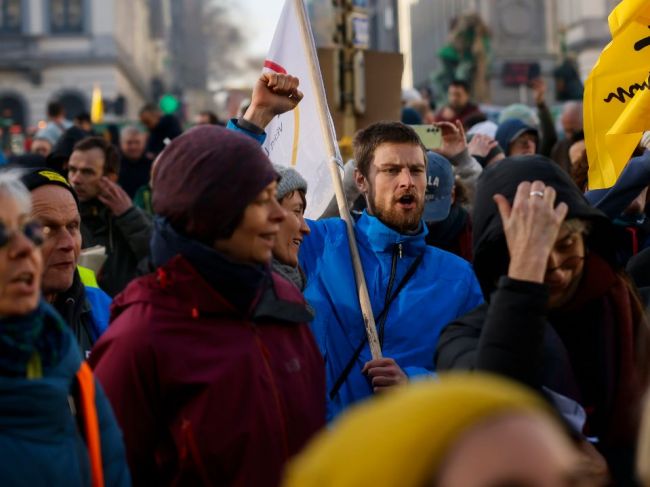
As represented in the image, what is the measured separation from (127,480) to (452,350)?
90 centimetres

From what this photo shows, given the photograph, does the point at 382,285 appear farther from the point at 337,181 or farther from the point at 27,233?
the point at 27,233

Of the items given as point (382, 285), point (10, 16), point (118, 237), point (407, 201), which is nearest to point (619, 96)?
point (407, 201)

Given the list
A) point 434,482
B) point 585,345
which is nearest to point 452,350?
point 585,345

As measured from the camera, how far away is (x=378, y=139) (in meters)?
5.43

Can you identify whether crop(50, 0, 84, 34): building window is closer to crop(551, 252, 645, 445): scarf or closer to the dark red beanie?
the dark red beanie

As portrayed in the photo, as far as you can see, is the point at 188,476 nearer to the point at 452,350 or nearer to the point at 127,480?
the point at 127,480

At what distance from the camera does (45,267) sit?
450 centimetres

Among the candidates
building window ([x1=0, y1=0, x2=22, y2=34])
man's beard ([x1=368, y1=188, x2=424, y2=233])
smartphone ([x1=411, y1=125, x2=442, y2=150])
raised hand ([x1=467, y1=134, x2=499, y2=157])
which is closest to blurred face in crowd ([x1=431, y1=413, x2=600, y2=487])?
man's beard ([x1=368, y1=188, x2=424, y2=233])

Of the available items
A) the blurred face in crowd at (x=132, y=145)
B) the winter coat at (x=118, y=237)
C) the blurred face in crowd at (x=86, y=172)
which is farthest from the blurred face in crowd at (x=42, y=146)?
the winter coat at (x=118, y=237)

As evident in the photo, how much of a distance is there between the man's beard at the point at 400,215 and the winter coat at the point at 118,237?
2724mm

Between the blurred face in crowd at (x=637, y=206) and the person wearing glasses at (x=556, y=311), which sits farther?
the blurred face in crowd at (x=637, y=206)

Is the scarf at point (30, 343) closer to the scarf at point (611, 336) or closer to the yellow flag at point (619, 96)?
the scarf at point (611, 336)

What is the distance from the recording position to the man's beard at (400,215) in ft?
16.6

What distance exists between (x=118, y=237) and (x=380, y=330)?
3.32 m
